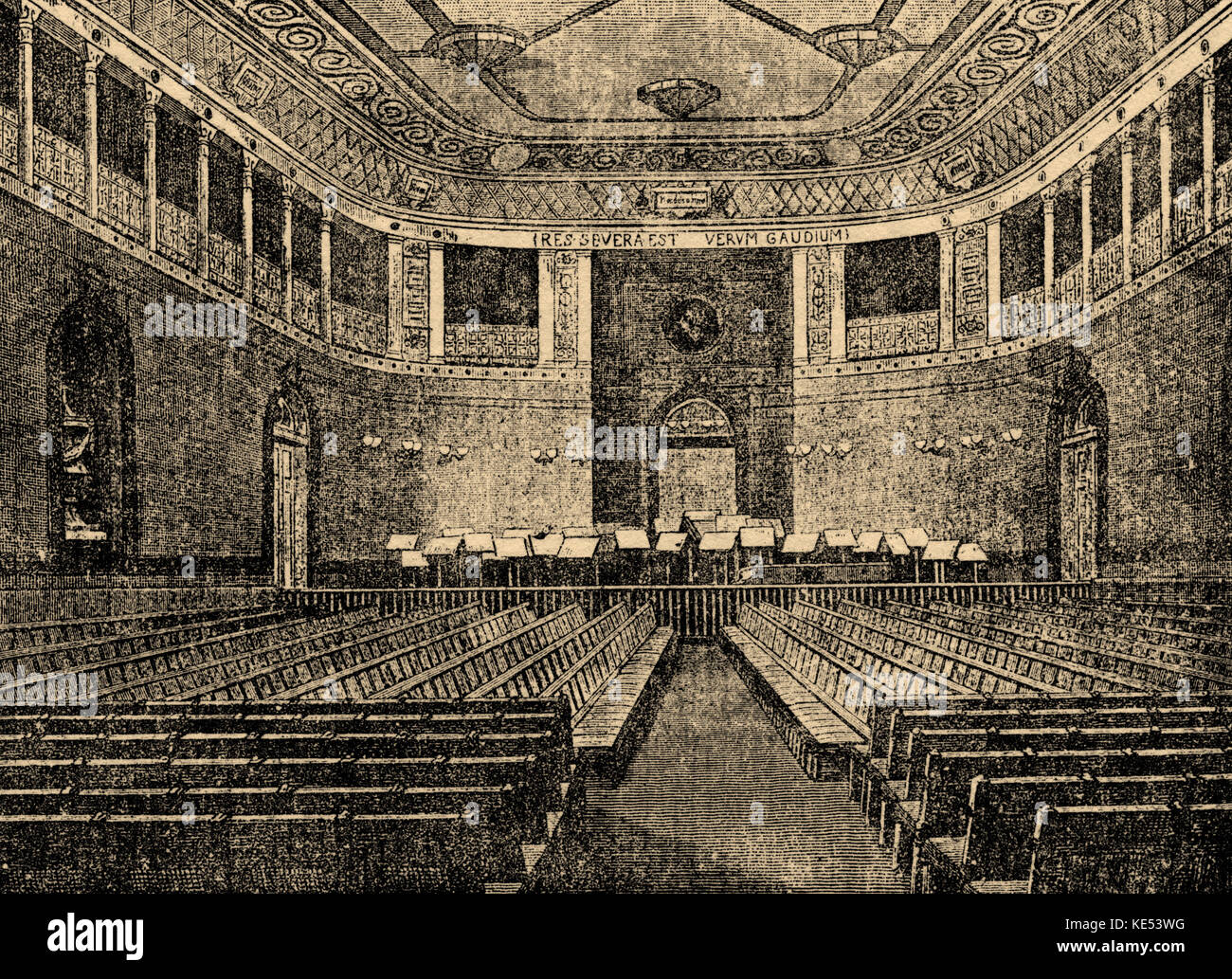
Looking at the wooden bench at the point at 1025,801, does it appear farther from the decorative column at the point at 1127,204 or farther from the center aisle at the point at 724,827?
A: the decorative column at the point at 1127,204

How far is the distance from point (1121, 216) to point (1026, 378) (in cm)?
173

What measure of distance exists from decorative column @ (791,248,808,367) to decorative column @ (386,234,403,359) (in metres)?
5.08

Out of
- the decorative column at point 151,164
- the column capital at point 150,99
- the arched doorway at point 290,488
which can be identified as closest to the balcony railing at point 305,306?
the arched doorway at point 290,488

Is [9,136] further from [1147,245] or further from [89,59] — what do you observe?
[1147,245]

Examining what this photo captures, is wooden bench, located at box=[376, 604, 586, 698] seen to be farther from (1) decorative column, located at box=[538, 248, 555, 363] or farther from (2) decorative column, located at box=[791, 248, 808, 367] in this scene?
(2) decorative column, located at box=[791, 248, 808, 367]

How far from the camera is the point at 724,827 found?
465cm

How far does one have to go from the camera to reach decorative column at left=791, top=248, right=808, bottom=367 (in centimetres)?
1234

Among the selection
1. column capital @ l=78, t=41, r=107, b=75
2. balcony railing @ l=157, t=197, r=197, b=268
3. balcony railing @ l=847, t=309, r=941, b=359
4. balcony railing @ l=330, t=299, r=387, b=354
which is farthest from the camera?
balcony railing @ l=847, t=309, r=941, b=359

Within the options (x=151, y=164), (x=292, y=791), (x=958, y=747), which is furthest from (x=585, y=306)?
(x=292, y=791)

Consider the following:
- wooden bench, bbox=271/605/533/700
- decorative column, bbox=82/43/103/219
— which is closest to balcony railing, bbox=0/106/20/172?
decorative column, bbox=82/43/103/219

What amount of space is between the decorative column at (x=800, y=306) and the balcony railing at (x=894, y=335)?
2.06 ft

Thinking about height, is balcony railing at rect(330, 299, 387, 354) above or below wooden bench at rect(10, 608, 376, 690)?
above

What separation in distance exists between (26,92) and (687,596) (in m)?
7.19

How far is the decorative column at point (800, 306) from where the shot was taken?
12344 mm
